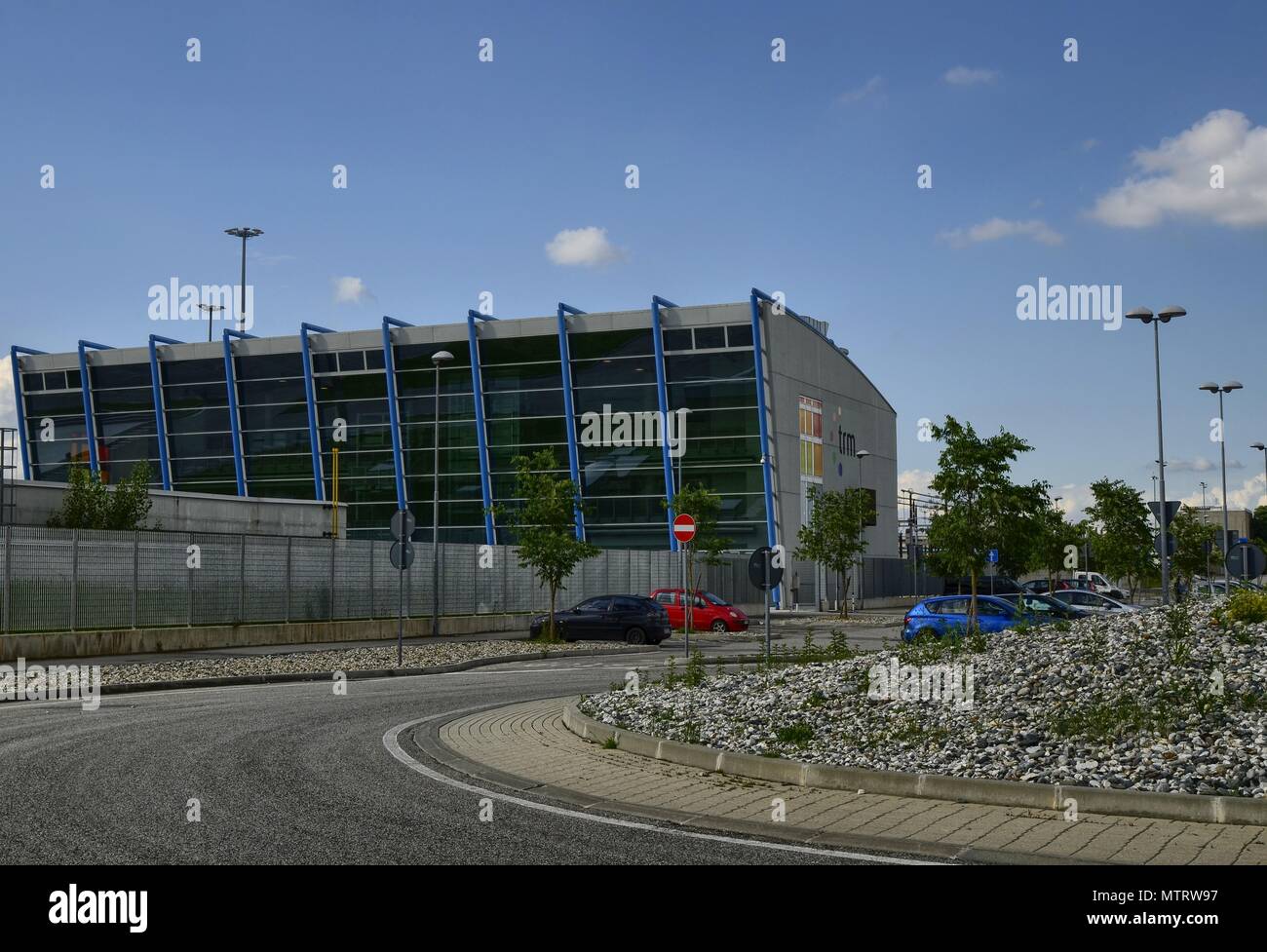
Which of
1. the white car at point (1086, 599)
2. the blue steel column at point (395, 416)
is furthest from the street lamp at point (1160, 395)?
the blue steel column at point (395, 416)

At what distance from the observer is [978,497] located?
28609 millimetres

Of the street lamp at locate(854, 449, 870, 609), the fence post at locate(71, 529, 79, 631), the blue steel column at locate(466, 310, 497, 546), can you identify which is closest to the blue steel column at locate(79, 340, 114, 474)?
the blue steel column at locate(466, 310, 497, 546)

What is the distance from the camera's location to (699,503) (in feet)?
150

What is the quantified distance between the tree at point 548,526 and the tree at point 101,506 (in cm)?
1678

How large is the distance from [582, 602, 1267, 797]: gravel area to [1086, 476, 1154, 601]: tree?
43.2m

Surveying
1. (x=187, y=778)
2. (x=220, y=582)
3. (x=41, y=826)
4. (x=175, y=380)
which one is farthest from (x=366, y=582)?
(x=175, y=380)

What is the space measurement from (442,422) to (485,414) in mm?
2313

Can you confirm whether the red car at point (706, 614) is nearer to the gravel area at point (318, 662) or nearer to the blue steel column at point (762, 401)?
the gravel area at point (318, 662)

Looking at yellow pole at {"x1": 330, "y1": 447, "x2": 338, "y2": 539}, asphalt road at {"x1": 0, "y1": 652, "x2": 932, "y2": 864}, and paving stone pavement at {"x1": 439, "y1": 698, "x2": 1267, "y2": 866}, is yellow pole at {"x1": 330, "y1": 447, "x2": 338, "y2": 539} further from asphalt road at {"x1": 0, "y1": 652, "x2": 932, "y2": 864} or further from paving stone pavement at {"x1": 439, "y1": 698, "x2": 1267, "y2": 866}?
paving stone pavement at {"x1": 439, "y1": 698, "x2": 1267, "y2": 866}

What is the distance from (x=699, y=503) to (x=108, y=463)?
38658 mm

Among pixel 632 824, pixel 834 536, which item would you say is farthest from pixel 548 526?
pixel 632 824

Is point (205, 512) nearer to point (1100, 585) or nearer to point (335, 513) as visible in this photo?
point (335, 513)
